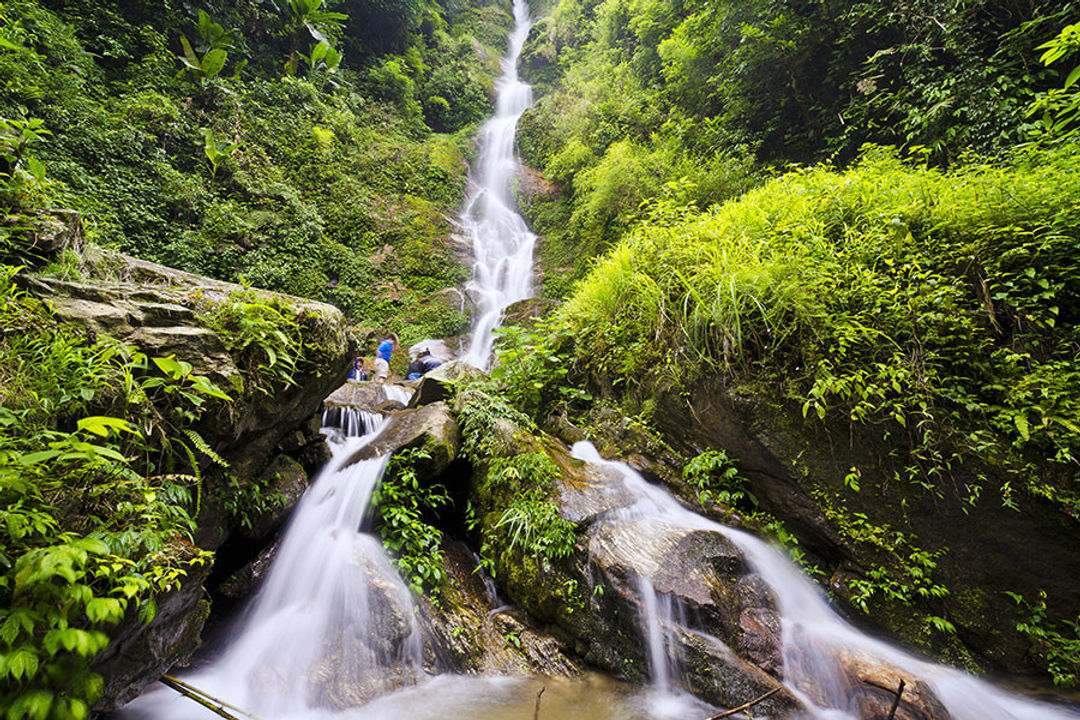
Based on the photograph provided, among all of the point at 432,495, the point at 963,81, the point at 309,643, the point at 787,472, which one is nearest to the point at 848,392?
the point at 787,472

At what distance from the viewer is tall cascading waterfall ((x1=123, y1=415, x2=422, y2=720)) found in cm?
247

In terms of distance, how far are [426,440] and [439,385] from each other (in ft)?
4.80

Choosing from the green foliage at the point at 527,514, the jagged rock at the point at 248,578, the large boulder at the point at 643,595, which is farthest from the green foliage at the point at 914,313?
the jagged rock at the point at 248,578

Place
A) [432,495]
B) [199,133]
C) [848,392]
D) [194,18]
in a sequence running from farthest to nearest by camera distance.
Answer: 1. [194,18]
2. [199,133]
3. [432,495]
4. [848,392]

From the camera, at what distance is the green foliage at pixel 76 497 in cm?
133

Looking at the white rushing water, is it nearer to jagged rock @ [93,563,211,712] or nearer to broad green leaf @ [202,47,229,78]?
jagged rock @ [93,563,211,712]

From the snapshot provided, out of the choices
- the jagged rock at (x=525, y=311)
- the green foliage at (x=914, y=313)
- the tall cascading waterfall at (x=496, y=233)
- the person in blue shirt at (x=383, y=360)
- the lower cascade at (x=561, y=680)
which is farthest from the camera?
the tall cascading waterfall at (x=496, y=233)

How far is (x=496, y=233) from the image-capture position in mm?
13992

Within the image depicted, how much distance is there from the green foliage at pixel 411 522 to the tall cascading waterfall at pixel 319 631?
12cm

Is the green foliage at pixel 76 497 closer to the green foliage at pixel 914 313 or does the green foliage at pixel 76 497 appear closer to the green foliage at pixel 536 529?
the green foliage at pixel 536 529

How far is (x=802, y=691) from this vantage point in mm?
2514

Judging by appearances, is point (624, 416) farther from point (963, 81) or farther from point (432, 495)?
point (963, 81)

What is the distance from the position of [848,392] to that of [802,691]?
203cm

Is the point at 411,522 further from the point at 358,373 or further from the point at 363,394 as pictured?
the point at 358,373
